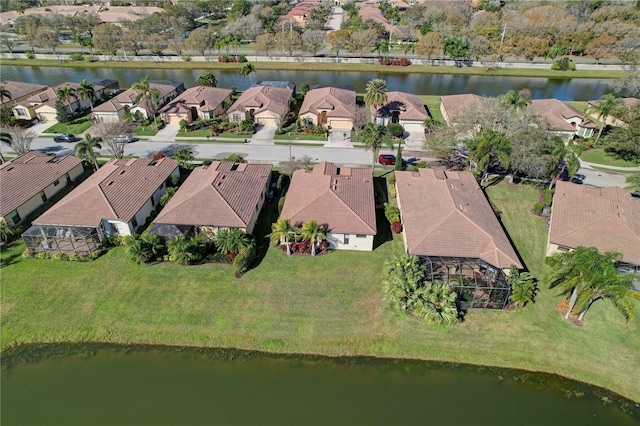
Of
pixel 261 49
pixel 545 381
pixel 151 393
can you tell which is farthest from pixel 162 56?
pixel 545 381

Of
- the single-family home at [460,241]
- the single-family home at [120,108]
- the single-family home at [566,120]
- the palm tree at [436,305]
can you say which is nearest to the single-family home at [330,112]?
the single-family home at [460,241]

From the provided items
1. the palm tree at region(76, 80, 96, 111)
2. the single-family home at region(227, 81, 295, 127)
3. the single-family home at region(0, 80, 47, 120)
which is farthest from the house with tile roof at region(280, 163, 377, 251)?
the single-family home at region(0, 80, 47, 120)

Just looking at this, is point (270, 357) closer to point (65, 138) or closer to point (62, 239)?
point (62, 239)

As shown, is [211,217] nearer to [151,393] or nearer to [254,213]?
[254,213]

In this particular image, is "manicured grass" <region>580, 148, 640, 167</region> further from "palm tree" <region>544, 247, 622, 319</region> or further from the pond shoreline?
the pond shoreline

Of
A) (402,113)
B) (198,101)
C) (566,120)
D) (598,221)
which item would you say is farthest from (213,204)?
(566,120)

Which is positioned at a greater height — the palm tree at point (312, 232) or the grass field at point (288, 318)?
the palm tree at point (312, 232)

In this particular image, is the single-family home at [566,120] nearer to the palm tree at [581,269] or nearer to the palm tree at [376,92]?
the palm tree at [376,92]
